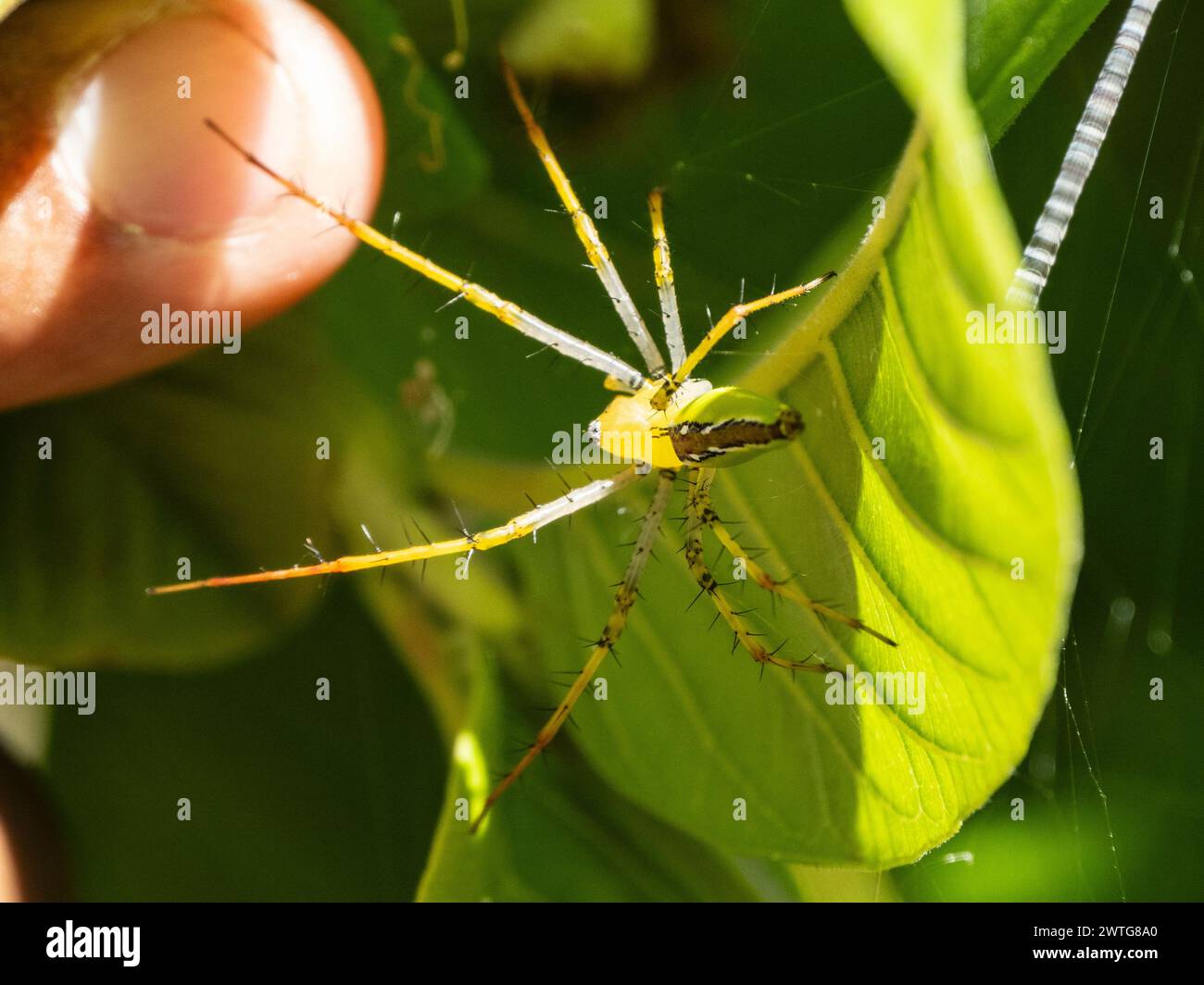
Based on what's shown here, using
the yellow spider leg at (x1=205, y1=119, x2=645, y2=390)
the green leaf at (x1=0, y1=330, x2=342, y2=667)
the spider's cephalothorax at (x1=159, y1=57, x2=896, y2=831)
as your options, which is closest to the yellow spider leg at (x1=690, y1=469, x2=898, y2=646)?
the spider's cephalothorax at (x1=159, y1=57, x2=896, y2=831)

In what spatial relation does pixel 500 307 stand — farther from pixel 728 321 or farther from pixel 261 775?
pixel 261 775

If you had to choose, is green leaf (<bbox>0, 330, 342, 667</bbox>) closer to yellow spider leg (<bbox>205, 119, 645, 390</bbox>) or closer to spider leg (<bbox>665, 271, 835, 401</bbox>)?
yellow spider leg (<bbox>205, 119, 645, 390</bbox>)

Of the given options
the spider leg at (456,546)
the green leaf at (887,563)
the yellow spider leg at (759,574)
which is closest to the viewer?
the green leaf at (887,563)

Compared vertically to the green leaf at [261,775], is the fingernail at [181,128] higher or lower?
higher

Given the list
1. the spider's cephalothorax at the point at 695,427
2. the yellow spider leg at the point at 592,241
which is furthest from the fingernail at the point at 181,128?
the spider's cephalothorax at the point at 695,427

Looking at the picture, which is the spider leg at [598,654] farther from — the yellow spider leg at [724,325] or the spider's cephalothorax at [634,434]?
the yellow spider leg at [724,325]

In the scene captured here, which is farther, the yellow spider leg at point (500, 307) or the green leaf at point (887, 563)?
the yellow spider leg at point (500, 307)

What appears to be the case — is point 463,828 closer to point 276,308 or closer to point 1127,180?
point 276,308

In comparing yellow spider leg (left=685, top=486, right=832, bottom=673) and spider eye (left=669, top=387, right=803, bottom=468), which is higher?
spider eye (left=669, top=387, right=803, bottom=468)
